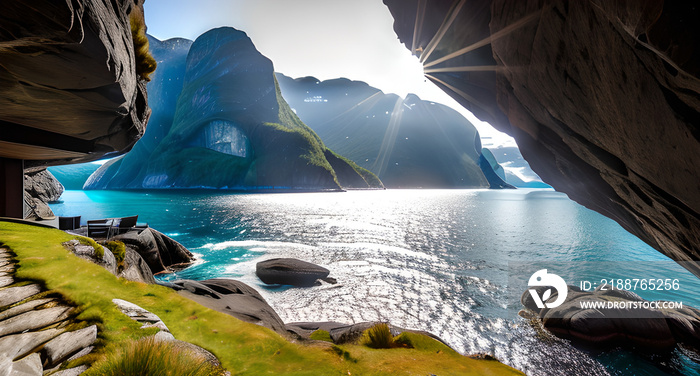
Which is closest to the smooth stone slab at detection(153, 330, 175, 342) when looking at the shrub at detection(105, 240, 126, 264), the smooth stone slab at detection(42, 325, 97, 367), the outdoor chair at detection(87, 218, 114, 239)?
the smooth stone slab at detection(42, 325, 97, 367)

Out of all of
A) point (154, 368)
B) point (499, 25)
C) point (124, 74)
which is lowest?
point (154, 368)

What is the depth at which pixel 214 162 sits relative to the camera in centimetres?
16225

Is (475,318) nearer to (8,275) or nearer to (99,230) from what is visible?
(8,275)

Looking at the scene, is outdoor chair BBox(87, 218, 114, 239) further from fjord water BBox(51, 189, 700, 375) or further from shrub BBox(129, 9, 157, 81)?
shrub BBox(129, 9, 157, 81)

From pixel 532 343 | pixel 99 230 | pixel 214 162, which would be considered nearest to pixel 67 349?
pixel 532 343

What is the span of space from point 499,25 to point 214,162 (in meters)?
177

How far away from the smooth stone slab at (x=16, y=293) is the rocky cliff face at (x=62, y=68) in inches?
153

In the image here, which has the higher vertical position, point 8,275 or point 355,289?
point 8,275

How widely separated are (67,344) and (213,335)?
2078 millimetres

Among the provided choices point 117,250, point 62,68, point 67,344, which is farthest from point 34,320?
point 117,250

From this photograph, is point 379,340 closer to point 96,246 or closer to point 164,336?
point 164,336

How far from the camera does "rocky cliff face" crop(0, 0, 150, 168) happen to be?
380 cm

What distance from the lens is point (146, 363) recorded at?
2996 mm

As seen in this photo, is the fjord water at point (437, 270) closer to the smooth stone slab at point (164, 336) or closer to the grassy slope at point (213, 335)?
the grassy slope at point (213, 335)
